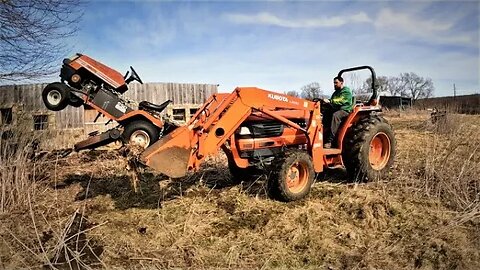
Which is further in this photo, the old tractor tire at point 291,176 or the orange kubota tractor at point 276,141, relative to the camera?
the old tractor tire at point 291,176

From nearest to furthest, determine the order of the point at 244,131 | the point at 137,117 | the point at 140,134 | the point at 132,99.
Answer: the point at 244,131, the point at 140,134, the point at 137,117, the point at 132,99

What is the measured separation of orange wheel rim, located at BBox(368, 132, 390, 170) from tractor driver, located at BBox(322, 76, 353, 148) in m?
0.86

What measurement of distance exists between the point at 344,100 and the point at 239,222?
3292 mm

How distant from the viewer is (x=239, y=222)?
17.9 ft

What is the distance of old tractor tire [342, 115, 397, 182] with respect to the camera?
7016mm

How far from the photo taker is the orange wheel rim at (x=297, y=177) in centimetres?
627

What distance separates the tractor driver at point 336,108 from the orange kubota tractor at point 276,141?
0.45ft

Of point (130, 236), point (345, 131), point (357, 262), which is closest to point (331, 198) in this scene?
point (345, 131)

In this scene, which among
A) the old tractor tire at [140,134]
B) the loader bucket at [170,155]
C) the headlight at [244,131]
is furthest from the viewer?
the old tractor tire at [140,134]

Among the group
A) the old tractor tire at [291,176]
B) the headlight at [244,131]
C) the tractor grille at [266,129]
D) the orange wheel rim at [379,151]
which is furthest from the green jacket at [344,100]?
the headlight at [244,131]

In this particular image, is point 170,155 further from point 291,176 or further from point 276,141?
point 276,141

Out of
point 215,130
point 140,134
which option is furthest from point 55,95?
point 215,130

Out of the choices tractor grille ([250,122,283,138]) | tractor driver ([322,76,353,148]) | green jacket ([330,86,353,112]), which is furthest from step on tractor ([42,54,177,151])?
green jacket ([330,86,353,112])

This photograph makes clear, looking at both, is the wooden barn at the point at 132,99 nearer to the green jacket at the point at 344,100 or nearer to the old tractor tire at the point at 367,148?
the green jacket at the point at 344,100
